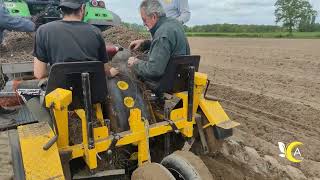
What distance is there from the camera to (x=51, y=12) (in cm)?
748

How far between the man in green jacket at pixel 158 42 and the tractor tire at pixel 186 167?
83 centimetres

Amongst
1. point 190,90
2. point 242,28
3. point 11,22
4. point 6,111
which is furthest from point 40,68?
point 242,28

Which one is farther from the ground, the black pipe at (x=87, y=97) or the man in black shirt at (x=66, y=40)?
the man in black shirt at (x=66, y=40)

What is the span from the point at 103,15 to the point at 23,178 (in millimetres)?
5228

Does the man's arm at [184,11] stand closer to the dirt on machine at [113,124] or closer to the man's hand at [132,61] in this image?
the dirt on machine at [113,124]

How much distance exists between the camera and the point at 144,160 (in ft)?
12.7

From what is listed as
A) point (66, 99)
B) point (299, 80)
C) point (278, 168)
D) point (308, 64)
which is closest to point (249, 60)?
point (308, 64)

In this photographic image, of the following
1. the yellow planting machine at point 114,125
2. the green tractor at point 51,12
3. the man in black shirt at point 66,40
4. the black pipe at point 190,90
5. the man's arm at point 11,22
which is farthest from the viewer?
the green tractor at point 51,12

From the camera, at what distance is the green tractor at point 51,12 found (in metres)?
7.26

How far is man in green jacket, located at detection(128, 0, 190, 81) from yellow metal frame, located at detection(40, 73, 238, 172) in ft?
1.20

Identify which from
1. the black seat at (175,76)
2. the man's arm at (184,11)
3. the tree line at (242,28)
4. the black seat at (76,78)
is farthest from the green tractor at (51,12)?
the tree line at (242,28)

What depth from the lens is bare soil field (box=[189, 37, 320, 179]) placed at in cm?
516

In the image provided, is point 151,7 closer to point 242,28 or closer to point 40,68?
point 40,68

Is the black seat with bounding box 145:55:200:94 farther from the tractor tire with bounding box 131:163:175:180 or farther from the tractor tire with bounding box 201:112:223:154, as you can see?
the tractor tire with bounding box 131:163:175:180
